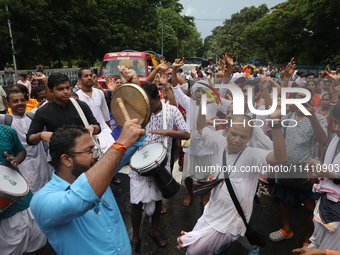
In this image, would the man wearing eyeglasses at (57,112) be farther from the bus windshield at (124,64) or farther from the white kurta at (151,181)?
the bus windshield at (124,64)

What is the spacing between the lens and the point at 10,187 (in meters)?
2.11

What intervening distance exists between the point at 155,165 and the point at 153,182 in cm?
45

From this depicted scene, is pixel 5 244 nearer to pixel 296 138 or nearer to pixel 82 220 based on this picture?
pixel 82 220

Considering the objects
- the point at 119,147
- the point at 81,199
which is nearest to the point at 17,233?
the point at 81,199

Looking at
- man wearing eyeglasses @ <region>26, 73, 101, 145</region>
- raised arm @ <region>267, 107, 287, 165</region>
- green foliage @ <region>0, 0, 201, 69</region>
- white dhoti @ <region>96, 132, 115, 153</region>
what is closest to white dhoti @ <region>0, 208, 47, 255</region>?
man wearing eyeglasses @ <region>26, 73, 101, 145</region>

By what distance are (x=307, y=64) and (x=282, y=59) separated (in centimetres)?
909

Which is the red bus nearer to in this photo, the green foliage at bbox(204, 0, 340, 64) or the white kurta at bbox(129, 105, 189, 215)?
the white kurta at bbox(129, 105, 189, 215)

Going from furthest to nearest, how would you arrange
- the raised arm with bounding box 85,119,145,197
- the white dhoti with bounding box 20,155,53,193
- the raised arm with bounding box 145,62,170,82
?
the raised arm with bounding box 145,62,170,82, the white dhoti with bounding box 20,155,53,193, the raised arm with bounding box 85,119,145,197

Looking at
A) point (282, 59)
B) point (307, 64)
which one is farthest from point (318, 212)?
point (282, 59)

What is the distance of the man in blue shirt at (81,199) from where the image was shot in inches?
49.2

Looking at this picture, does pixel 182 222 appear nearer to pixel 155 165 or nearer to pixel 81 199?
pixel 155 165

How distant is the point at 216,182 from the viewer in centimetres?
248

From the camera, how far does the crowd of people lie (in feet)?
4.84

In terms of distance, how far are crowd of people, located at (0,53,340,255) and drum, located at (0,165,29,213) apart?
0.04 metres
